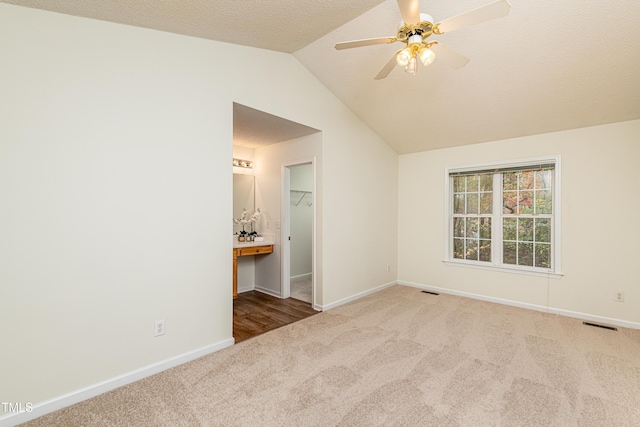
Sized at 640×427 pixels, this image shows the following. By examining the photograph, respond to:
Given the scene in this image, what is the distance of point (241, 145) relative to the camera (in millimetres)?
4570

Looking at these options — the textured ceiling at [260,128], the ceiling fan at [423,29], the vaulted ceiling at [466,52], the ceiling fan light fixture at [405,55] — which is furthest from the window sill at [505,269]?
the ceiling fan light fixture at [405,55]

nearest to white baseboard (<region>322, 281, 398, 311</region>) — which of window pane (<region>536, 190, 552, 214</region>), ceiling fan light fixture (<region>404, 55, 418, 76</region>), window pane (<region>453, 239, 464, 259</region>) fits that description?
window pane (<region>453, 239, 464, 259</region>)

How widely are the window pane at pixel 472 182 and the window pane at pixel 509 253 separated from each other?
0.92 metres

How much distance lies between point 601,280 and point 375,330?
2801 mm

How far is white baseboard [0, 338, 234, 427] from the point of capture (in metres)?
1.77

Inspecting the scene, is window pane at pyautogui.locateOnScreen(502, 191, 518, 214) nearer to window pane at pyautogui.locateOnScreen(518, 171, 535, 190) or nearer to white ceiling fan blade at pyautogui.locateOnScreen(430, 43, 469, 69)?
window pane at pyautogui.locateOnScreen(518, 171, 535, 190)

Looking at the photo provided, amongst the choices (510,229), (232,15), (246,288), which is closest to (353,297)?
(246,288)

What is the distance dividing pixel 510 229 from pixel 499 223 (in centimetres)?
16

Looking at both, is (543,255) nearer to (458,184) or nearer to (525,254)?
(525,254)

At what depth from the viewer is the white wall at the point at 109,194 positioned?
1778 millimetres

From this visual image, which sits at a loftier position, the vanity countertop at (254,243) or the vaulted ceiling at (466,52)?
the vaulted ceiling at (466,52)

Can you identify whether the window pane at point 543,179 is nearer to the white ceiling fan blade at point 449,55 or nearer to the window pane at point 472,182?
the window pane at point 472,182

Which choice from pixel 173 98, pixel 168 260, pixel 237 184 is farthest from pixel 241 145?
pixel 168 260

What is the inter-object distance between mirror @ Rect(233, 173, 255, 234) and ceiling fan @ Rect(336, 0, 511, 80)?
306cm
